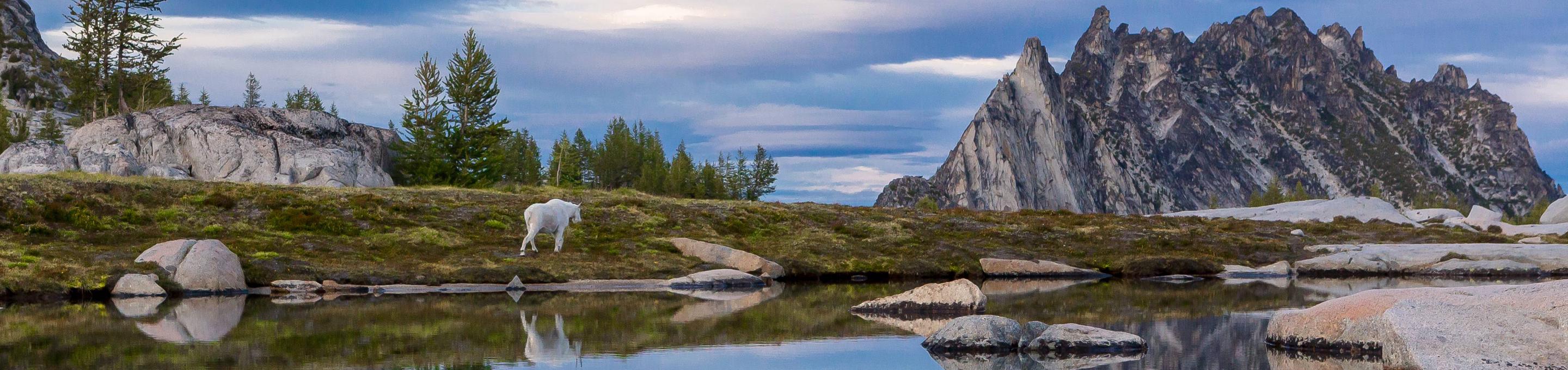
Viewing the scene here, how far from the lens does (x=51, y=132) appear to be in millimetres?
106312

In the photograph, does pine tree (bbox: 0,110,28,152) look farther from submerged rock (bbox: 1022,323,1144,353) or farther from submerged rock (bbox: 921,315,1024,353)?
submerged rock (bbox: 1022,323,1144,353)

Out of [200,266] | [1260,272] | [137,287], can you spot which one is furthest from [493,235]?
[1260,272]

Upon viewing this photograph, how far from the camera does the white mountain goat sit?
41.3m

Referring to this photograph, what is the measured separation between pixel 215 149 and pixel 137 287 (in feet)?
118

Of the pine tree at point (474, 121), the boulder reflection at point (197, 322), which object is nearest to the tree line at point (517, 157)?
the pine tree at point (474, 121)

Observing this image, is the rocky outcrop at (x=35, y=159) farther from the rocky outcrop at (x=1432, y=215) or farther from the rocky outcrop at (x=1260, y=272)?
the rocky outcrop at (x=1432, y=215)

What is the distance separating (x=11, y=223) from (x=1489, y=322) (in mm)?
44443

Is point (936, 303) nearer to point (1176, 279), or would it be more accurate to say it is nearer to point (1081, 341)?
point (1081, 341)

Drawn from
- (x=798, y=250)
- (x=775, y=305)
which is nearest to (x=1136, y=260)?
(x=798, y=250)

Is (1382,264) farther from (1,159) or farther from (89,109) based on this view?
(89,109)

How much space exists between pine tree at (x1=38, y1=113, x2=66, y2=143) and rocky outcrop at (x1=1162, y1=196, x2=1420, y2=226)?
340 feet

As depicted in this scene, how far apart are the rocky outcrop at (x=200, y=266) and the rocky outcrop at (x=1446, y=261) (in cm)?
4089

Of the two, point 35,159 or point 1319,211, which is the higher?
point 35,159

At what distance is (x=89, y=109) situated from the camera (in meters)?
90.9
